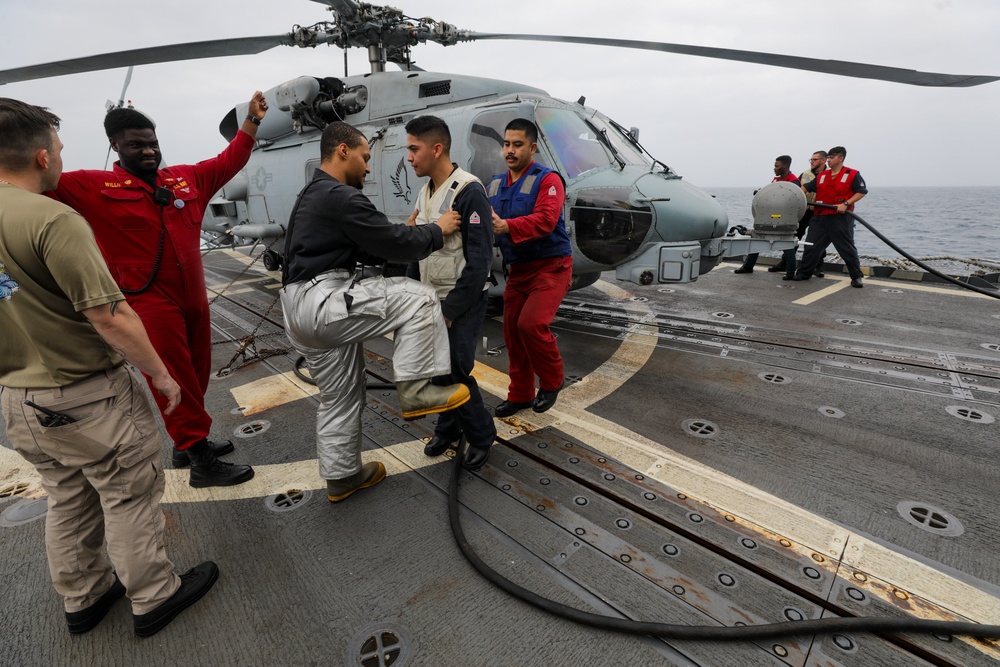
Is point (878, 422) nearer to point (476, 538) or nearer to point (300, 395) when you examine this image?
point (476, 538)

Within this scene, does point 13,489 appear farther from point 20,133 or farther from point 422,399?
point 422,399

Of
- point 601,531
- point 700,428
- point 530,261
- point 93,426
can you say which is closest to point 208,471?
point 93,426

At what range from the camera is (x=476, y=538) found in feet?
7.93

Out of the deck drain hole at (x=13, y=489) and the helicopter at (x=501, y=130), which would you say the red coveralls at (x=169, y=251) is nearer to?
the deck drain hole at (x=13, y=489)

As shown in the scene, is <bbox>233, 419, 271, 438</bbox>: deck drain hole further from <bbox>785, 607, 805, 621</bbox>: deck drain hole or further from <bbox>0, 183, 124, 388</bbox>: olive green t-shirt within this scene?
<bbox>785, 607, 805, 621</bbox>: deck drain hole

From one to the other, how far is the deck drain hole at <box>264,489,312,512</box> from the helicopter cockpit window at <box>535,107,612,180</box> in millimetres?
3738

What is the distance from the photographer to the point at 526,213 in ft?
11.5

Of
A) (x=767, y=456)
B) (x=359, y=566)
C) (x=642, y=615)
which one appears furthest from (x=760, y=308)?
(x=359, y=566)

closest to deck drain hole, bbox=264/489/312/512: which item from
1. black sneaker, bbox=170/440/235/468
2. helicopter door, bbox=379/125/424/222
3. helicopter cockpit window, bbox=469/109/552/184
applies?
black sneaker, bbox=170/440/235/468

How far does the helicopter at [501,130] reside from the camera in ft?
15.1

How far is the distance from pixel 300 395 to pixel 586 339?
3.08 m

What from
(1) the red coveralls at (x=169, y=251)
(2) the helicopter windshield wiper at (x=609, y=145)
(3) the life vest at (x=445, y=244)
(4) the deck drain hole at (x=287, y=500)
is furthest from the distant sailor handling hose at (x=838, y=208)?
(1) the red coveralls at (x=169, y=251)

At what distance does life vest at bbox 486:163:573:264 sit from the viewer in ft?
11.4

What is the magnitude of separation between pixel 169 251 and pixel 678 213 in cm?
418
